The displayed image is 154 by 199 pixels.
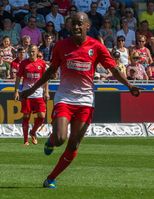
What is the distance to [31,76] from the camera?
66.0 feet

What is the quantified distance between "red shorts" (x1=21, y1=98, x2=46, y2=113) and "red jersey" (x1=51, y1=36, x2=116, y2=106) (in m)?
9.06

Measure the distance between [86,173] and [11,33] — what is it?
1389cm

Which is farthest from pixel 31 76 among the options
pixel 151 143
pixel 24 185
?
pixel 24 185

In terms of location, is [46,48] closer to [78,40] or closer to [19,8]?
[19,8]

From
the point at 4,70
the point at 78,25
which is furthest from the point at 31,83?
the point at 78,25

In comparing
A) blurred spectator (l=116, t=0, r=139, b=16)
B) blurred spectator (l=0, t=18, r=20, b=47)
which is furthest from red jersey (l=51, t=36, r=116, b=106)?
blurred spectator (l=116, t=0, r=139, b=16)

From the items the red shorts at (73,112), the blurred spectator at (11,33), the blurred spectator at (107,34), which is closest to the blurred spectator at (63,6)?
the blurred spectator at (107,34)

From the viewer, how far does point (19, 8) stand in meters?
27.5

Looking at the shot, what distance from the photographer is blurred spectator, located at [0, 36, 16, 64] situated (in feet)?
81.8

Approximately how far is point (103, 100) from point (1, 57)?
336 centimetres

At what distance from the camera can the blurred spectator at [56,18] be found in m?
27.6

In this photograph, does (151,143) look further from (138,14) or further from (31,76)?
(138,14)

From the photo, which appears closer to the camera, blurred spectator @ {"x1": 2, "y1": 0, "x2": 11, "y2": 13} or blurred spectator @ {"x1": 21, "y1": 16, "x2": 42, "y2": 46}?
blurred spectator @ {"x1": 21, "y1": 16, "x2": 42, "y2": 46}

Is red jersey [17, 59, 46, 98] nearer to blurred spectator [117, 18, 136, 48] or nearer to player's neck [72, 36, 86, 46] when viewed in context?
blurred spectator [117, 18, 136, 48]
